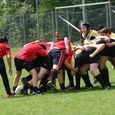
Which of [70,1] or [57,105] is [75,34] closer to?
[70,1]

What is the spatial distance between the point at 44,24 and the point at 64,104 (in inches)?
1139

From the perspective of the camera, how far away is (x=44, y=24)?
1524 inches

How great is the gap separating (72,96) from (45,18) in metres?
27.8

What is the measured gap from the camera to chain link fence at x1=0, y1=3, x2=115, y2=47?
3319 cm

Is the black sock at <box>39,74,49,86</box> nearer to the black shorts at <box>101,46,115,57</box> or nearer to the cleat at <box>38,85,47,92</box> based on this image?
the cleat at <box>38,85,47,92</box>

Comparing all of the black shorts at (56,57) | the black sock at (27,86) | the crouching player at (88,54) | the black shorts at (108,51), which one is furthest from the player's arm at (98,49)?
the black sock at (27,86)

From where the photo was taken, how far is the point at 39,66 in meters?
12.7

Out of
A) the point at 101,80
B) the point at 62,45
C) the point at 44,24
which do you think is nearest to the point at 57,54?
the point at 62,45

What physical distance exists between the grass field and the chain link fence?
20.6 meters

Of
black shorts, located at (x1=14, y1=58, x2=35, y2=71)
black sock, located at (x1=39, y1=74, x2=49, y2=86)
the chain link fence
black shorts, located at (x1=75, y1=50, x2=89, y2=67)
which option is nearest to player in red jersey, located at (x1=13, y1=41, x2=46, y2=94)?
black shorts, located at (x1=14, y1=58, x2=35, y2=71)

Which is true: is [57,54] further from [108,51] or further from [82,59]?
[108,51]

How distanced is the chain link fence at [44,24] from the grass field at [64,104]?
20.6 m

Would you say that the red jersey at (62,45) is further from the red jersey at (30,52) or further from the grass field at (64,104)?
the grass field at (64,104)

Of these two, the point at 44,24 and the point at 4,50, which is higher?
the point at 4,50
